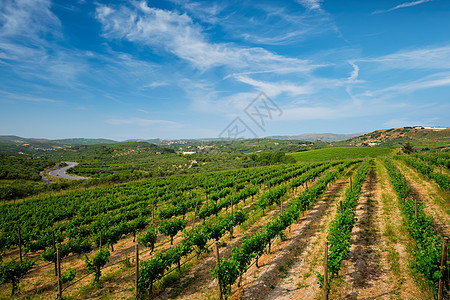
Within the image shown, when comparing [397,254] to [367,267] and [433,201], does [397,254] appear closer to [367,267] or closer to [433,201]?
[367,267]

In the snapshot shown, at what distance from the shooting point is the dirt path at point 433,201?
34.8 ft

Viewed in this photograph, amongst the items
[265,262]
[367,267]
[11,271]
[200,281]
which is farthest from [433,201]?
[11,271]

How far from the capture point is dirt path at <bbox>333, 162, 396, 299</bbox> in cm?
Result: 630

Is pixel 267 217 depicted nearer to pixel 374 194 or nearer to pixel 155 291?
pixel 155 291

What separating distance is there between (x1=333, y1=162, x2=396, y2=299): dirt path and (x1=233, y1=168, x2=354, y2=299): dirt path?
1.26 metres

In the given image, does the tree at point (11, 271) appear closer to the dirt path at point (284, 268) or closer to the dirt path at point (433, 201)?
the dirt path at point (284, 268)

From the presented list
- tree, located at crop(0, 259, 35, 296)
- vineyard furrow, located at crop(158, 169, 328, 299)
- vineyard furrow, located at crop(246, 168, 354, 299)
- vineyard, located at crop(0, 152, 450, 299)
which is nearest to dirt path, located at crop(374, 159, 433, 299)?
vineyard, located at crop(0, 152, 450, 299)

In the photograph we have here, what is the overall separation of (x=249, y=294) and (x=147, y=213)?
13.1 metres

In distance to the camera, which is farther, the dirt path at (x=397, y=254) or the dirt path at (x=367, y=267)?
the dirt path at (x=367, y=267)

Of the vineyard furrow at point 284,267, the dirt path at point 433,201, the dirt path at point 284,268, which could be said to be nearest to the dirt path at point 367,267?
the dirt path at point 284,268

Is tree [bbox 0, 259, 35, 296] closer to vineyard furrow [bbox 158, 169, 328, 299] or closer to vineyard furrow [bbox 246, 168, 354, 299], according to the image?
vineyard furrow [bbox 158, 169, 328, 299]

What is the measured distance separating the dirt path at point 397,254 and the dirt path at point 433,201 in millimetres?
1521

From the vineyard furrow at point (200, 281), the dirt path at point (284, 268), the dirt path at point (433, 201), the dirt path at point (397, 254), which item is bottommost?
the vineyard furrow at point (200, 281)

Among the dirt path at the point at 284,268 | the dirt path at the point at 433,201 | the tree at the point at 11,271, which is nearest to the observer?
the dirt path at the point at 284,268
